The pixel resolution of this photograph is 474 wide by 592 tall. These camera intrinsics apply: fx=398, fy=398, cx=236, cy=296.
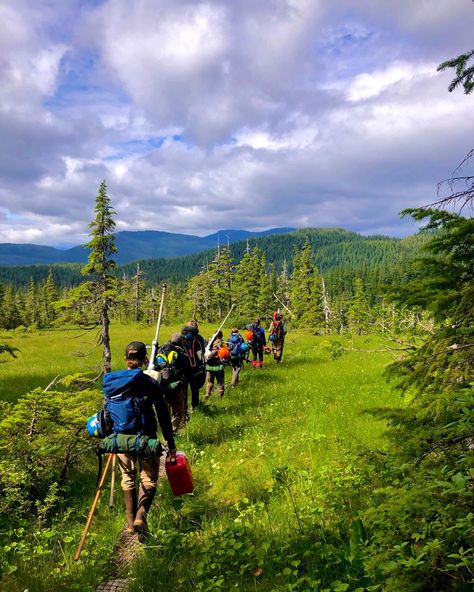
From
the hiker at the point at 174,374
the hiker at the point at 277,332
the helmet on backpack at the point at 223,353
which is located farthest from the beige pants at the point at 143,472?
the hiker at the point at 277,332

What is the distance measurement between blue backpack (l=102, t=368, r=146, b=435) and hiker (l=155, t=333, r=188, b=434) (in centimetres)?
396

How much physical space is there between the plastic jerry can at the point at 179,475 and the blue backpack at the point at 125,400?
79 cm

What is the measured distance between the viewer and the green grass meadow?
14.4 ft

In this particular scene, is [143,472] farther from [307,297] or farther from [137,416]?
[307,297]

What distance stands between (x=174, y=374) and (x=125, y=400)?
4411 millimetres

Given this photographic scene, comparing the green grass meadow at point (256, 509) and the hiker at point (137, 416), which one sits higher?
the hiker at point (137, 416)

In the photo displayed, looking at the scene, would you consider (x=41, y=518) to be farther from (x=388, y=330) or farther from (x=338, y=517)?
(x=388, y=330)

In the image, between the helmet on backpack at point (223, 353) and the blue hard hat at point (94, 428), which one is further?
the helmet on backpack at point (223, 353)

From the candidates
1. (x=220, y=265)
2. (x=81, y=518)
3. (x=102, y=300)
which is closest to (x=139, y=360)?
(x=81, y=518)

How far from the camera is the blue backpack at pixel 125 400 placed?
18.3 feet

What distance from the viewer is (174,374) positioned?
10.0 metres

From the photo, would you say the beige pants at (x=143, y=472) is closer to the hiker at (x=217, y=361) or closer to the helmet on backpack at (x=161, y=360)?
the helmet on backpack at (x=161, y=360)

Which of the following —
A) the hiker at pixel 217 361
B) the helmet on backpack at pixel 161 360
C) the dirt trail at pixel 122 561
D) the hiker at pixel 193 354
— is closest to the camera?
the dirt trail at pixel 122 561

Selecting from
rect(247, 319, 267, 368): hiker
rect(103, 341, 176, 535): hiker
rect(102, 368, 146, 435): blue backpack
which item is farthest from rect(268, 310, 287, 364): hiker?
rect(102, 368, 146, 435): blue backpack
